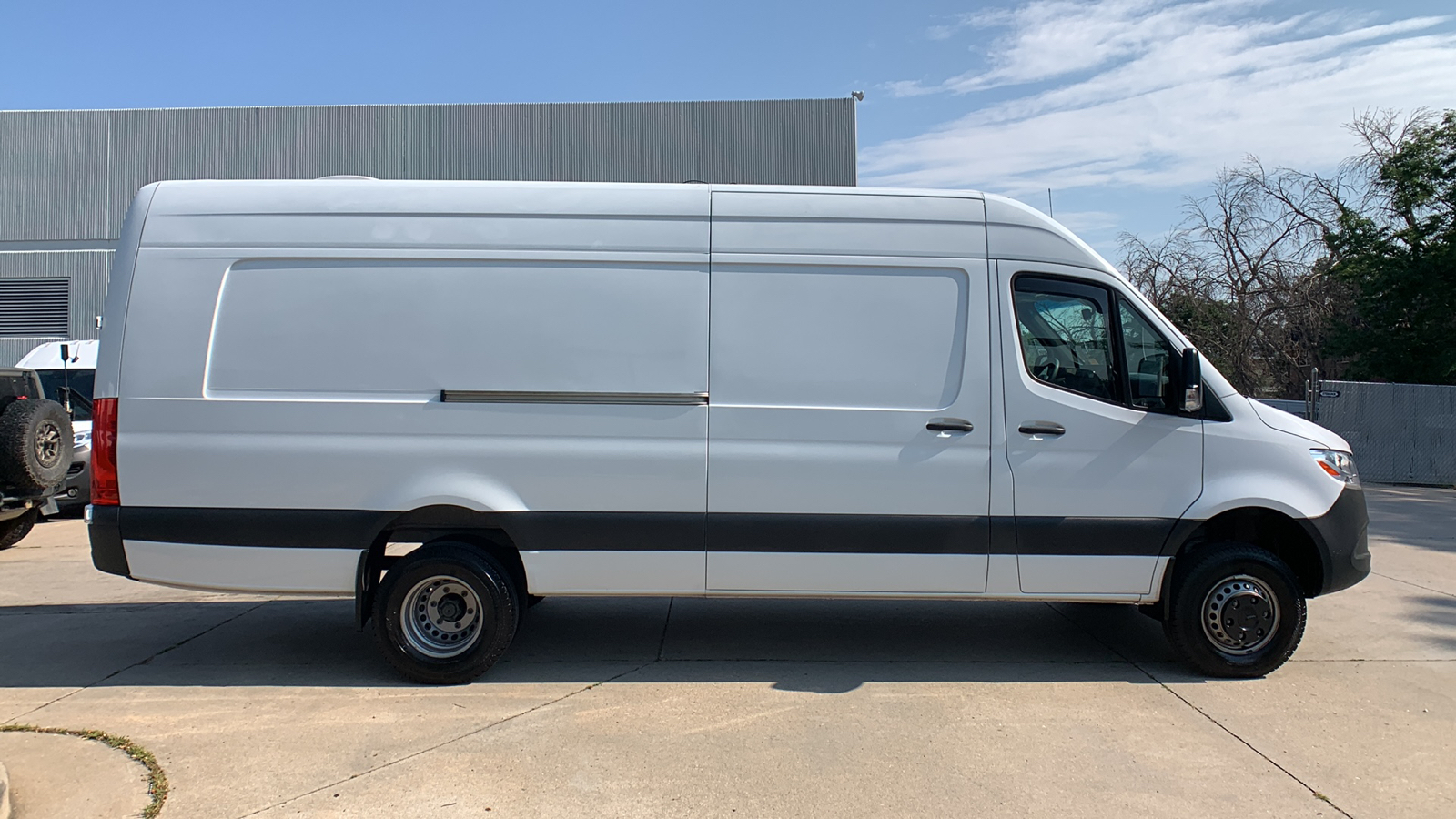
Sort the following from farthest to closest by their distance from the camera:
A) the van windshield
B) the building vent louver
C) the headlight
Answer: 1. the building vent louver
2. the van windshield
3. the headlight

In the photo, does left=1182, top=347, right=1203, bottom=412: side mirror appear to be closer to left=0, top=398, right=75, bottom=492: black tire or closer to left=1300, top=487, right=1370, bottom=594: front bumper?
left=1300, top=487, right=1370, bottom=594: front bumper

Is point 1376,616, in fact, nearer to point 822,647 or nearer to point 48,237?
point 822,647

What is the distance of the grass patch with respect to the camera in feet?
12.7

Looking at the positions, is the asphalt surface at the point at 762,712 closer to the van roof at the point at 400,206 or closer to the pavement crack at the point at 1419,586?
the pavement crack at the point at 1419,586

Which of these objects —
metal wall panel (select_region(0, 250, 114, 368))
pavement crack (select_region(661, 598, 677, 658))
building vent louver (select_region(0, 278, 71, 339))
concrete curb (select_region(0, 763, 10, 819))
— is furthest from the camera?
building vent louver (select_region(0, 278, 71, 339))

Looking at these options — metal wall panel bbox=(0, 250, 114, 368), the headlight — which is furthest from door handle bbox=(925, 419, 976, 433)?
metal wall panel bbox=(0, 250, 114, 368)

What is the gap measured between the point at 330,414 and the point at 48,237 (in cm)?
2348

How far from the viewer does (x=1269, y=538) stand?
5.72 metres

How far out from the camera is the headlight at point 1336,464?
531cm

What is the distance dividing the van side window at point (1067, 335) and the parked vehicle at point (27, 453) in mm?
8356

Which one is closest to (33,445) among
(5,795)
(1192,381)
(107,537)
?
(107,537)

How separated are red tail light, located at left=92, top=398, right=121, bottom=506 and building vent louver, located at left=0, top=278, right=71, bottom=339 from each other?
21950mm

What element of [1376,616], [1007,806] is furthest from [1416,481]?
[1007,806]

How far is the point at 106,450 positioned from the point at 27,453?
4511 mm
